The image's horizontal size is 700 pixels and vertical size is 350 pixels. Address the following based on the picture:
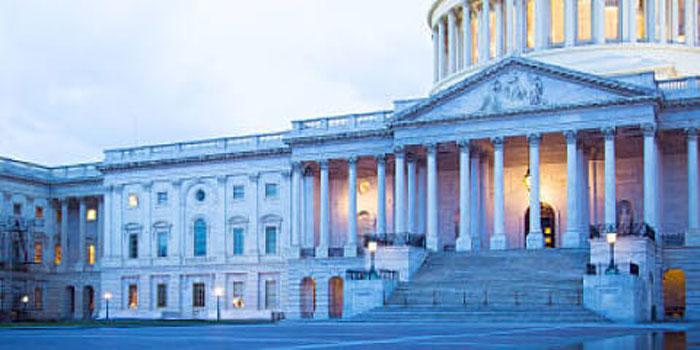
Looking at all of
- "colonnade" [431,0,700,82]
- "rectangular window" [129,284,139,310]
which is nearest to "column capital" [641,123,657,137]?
"colonnade" [431,0,700,82]

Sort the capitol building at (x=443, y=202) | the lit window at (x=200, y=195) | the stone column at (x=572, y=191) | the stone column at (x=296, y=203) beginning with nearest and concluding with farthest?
the capitol building at (x=443, y=202) → the stone column at (x=572, y=191) → the stone column at (x=296, y=203) → the lit window at (x=200, y=195)

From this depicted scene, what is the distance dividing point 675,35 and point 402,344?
2215 inches

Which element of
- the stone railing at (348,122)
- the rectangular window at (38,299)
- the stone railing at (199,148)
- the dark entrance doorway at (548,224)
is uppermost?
the stone railing at (348,122)

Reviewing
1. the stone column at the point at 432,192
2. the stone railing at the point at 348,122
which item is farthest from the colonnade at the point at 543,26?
the stone column at the point at 432,192

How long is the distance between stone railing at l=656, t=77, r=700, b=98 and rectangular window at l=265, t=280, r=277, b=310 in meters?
31.5

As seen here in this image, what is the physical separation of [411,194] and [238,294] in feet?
62.7

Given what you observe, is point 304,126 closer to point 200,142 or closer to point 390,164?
point 390,164

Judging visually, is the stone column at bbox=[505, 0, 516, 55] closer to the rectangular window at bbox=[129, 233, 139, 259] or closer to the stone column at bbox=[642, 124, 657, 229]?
the stone column at bbox=[642, 124, 657, 229]

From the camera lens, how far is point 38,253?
87938 mm

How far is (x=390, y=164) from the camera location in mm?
72188

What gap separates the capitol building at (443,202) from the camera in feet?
178

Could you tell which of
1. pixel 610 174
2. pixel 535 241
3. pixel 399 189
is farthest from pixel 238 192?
pixel 610 174

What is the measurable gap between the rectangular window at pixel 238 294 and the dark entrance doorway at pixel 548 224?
22227mm

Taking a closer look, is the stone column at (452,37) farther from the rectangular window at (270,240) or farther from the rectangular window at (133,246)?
the rectangular window at (133,246)
